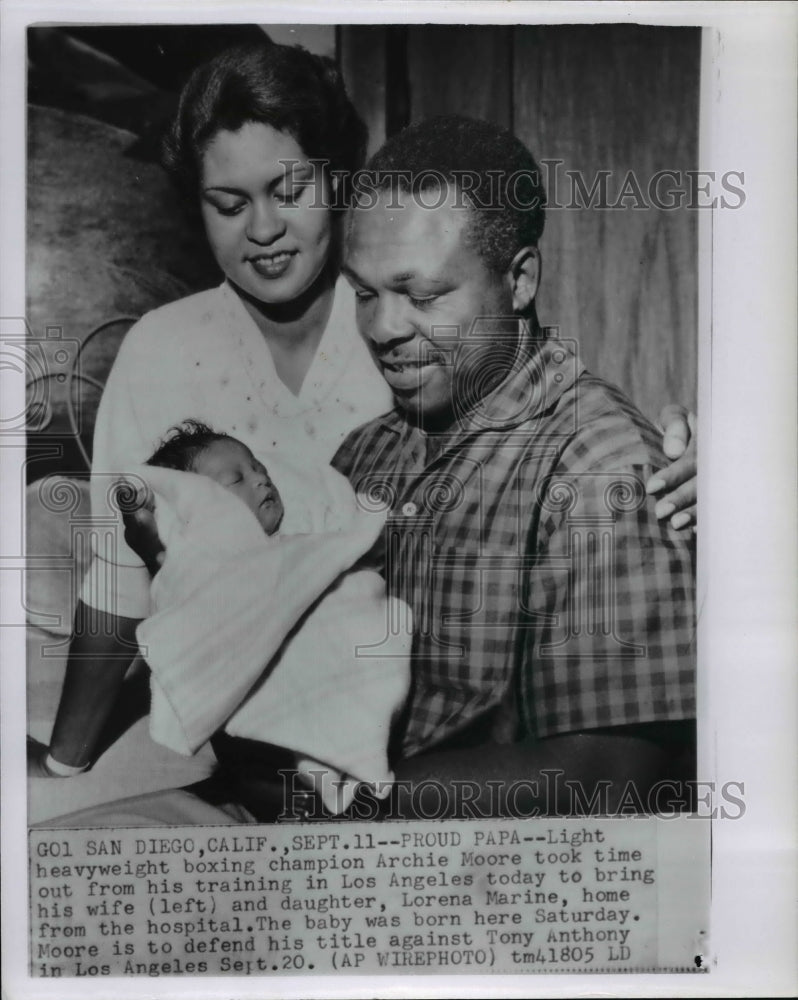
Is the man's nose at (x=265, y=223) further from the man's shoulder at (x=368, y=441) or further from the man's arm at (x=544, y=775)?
the man's arm at (x=544, y=775)

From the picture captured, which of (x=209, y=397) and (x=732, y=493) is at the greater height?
(x=209, y=397)

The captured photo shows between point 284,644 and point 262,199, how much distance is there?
669 millimetres

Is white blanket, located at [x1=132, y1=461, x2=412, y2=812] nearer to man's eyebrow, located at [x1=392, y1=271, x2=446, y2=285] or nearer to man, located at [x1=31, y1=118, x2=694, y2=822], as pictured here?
man, located at [x1=31, y1=118, x2=694, y2=822]

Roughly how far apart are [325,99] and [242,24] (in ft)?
0.57

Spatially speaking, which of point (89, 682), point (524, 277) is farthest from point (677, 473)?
point (89, 682)

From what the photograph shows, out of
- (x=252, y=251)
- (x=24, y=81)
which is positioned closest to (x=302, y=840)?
(x=252, y=251)

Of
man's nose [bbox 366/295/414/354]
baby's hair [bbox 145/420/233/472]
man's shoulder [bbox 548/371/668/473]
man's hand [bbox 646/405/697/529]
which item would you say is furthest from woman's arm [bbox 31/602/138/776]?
man's hand [bbox 646/405/697/529]

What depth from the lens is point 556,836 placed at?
1190 millimetres

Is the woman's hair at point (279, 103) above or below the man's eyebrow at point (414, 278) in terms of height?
above

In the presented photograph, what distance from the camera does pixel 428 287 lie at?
1.19 meters

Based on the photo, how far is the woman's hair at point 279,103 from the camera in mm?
1197

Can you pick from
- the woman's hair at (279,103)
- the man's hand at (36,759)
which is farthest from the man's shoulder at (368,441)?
the man's hand at (36,759)

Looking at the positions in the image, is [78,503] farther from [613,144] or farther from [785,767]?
[785,767]

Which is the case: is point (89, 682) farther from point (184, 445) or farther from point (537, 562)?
point (537, 562)
